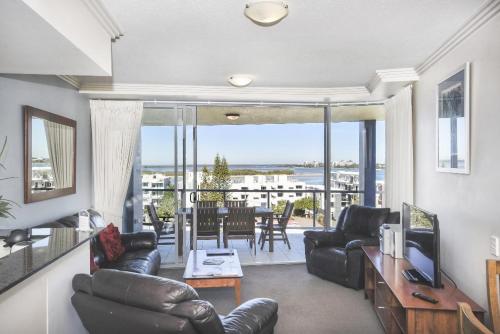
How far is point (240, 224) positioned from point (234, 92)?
202 centimetres

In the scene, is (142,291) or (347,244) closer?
(142,291)

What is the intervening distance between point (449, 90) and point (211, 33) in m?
2.07

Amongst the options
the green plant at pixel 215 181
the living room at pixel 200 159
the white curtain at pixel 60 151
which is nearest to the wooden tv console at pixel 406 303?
the living room at pixel 200 159

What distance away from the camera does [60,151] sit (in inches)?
146

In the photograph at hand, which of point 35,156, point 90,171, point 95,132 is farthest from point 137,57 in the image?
point 90,171

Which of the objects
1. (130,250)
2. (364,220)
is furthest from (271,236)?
(130,250)

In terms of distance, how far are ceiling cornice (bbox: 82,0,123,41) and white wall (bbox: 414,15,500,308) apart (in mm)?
2599

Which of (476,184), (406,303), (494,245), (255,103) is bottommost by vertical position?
(406,303)

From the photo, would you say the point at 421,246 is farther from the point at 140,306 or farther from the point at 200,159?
the point at 200,159

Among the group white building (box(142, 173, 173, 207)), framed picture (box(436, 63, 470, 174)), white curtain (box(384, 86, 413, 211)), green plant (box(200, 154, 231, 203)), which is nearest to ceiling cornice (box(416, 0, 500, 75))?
framed picture (box(436, 63, 470, 174))

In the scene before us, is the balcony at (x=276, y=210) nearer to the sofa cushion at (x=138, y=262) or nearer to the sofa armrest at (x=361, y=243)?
the sofa cushion at (x=138, y=262)

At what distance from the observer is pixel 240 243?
244 inches

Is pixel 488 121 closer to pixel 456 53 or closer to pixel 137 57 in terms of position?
pixel 456 53

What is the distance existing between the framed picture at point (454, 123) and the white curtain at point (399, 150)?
0.80 m
